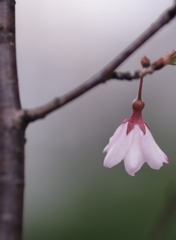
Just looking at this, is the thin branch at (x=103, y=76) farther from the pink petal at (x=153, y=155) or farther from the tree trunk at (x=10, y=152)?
the pink petal at (x=153, y=155)

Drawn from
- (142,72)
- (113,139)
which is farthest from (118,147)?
(142,72)

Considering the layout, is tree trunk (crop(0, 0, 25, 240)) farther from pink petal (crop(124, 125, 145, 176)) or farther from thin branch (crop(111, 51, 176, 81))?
pink petal (crop(124, 125, 145, 176))

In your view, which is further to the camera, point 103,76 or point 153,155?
point 153,155

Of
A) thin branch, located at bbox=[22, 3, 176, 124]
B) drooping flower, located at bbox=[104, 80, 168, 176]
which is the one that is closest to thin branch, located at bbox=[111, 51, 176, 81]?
thin branch, located at bbox=[22, 3, 176, 124]

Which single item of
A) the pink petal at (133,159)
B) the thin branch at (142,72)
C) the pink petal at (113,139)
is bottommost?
the pink petal at (133,159)

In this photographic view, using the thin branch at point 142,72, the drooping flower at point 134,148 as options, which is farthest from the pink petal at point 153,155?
the thin branch at point 142,72

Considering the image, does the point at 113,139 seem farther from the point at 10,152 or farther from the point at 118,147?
the point at 10,152

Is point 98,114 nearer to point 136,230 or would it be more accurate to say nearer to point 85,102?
point 85,102
